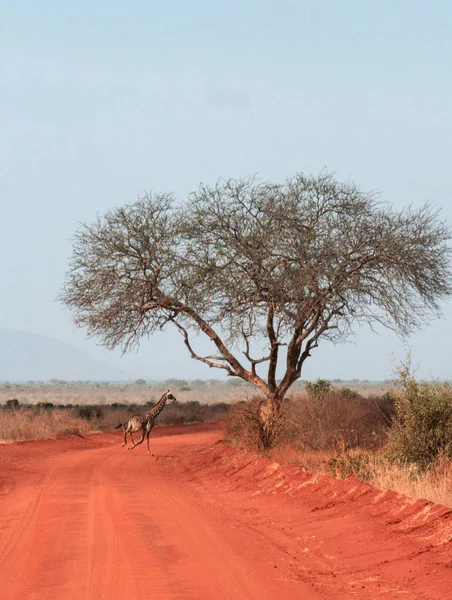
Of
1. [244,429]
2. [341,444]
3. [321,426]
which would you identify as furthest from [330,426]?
[341,444]

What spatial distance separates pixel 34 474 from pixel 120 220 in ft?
30.0

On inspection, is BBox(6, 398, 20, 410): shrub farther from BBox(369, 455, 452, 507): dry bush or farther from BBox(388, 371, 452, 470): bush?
BBox(369, 455, 452, 507): dry bush

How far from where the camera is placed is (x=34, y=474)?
20516 mm

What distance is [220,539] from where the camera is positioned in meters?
11.2

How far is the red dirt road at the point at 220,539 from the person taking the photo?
8.55 metres

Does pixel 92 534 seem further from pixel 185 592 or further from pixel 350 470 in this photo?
pixel 350 470

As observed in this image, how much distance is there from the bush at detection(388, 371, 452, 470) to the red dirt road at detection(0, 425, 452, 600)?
174 centimetres

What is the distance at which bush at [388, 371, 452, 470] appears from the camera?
16.1 meters

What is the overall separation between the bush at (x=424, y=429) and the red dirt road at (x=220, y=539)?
5.70ft

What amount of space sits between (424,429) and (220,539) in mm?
6390

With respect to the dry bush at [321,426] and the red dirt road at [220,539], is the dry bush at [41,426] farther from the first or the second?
the red dirt road at [220,539]

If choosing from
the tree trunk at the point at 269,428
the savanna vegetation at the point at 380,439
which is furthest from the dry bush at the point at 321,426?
the tree trunk at the point at 269,428

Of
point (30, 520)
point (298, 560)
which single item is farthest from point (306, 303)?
point (298, 560)

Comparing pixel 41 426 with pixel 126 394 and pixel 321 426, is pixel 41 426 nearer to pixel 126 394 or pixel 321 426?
pixel 321 426
